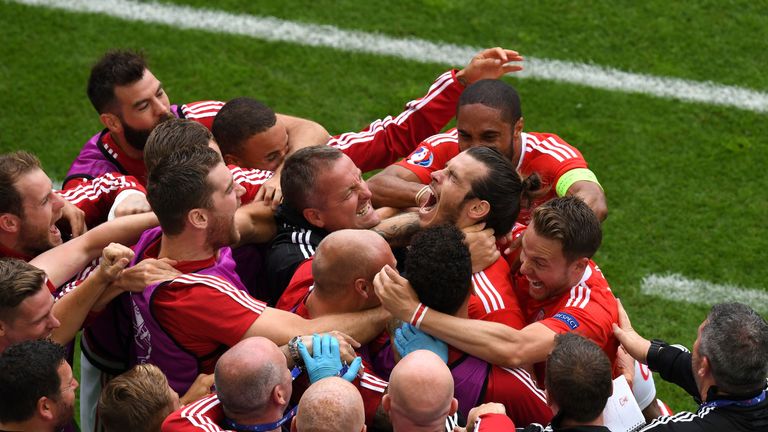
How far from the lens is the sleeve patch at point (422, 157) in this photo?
244 inches

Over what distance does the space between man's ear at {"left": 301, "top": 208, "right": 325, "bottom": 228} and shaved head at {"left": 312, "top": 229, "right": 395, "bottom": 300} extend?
757mm

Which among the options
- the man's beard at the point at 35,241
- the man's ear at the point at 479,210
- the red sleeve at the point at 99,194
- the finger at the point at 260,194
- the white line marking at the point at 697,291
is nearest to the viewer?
the man's ear at the point at 479,210

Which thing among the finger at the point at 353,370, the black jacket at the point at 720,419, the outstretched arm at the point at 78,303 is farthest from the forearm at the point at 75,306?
the black jacket at the point at 720,419

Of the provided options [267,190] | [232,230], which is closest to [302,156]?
[267,190]

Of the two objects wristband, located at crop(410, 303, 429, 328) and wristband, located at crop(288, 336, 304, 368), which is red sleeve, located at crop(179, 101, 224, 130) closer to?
wristband, located at crop(288, 336, 304, 368)

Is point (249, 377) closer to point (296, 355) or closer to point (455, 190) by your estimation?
point (296, 355)

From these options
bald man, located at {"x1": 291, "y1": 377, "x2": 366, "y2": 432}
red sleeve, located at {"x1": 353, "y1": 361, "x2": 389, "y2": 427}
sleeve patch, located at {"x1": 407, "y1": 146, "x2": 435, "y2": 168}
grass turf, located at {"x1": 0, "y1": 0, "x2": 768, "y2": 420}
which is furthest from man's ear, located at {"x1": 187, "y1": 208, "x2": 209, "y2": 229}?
grass turf, located at {"x1": 0, "y1": 0, "x2": 768, "y2": 420}

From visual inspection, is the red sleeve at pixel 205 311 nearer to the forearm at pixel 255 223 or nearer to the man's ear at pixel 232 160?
the forearm at pixel 255 223

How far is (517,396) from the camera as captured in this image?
4496 mm

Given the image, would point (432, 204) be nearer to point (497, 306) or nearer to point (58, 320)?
point (497, 306)

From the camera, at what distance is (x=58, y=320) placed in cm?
484

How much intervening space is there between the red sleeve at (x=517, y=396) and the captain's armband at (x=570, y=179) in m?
1.61

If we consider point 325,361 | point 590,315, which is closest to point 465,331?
point 325,361

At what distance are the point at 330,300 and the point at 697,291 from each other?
3.66m
